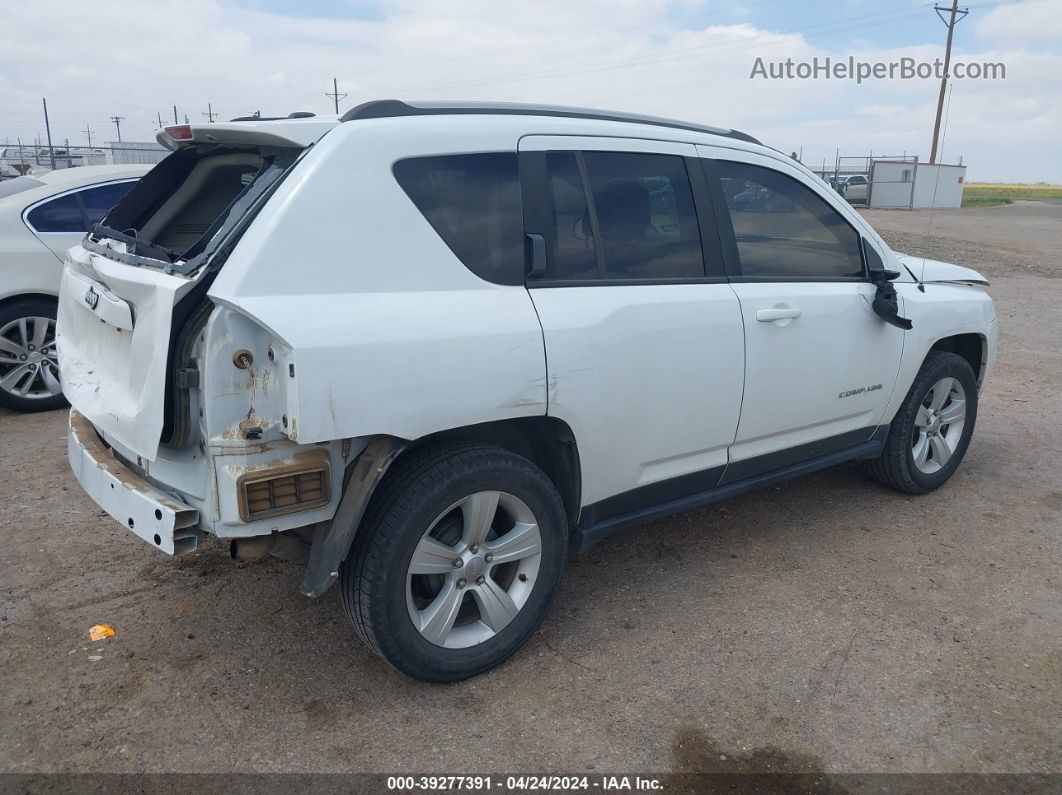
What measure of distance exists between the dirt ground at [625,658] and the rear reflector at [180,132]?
6.27ft

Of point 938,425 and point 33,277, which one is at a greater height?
point 33,277

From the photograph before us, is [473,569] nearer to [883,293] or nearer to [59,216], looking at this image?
[883,293]

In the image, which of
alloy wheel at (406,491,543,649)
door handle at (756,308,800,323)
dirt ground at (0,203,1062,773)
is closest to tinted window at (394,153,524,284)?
alloy wheel at (406,491,543,649)

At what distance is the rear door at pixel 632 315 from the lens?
10.5ft

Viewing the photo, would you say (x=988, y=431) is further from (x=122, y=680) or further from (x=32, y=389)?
(x=32, y=389)

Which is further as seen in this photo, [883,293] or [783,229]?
[883,293]

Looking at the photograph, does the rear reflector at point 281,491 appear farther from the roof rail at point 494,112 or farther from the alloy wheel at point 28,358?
the alloy wheel at point 28,358

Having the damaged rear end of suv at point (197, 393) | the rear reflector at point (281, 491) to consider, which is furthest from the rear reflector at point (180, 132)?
the rear reflector at point (281, 491)

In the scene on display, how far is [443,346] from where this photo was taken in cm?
284

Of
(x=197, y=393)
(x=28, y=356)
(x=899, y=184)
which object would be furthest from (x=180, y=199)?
(x=899, y=184)

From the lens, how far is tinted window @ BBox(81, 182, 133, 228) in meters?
6.78

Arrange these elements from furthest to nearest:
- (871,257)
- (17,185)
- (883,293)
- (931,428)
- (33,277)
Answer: (17,185), (33,277), (931,428), (871,257), (883,293)

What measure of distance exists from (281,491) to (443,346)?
0.68 metres

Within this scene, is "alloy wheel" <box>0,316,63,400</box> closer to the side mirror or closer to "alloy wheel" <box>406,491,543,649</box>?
"alloy wheel" <box>406,491,543,649</box>
